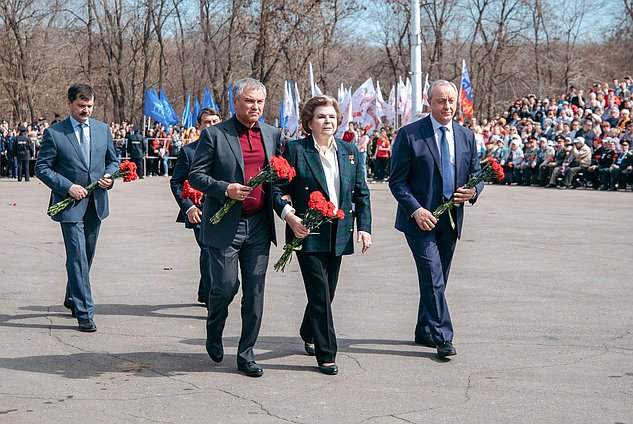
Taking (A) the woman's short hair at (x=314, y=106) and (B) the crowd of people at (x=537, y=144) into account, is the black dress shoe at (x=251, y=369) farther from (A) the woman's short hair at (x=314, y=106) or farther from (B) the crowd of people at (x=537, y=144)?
(B) the crowd of people at (x=537, y=144)

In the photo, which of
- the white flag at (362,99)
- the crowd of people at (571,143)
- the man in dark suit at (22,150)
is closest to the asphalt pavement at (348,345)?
the crowd of people at (571,143)

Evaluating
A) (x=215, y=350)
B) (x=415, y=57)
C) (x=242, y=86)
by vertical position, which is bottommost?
(x=215, y=350)

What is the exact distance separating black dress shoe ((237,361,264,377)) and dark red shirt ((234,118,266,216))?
3.16 ft

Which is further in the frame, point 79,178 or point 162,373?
point 79,178

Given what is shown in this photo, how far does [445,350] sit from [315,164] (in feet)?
5.10

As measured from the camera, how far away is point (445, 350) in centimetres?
668

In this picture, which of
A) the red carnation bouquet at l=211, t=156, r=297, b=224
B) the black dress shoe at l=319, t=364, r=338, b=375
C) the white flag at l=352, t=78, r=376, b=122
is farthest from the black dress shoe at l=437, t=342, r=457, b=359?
the white flag at l=352, t=78, r=376, b=122

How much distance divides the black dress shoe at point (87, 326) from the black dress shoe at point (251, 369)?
1.84 meters

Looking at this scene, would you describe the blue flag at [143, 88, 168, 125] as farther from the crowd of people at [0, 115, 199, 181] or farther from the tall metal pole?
the tall metal pole

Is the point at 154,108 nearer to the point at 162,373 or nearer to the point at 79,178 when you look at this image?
the point at 79,178

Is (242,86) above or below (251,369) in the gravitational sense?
above

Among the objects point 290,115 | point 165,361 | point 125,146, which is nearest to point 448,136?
point 165,361

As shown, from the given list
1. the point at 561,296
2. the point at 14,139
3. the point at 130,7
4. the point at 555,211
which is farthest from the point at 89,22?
the point at 561,296

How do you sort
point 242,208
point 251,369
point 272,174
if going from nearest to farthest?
1. point 272,174
2. point 251,369
3. point 242,208
